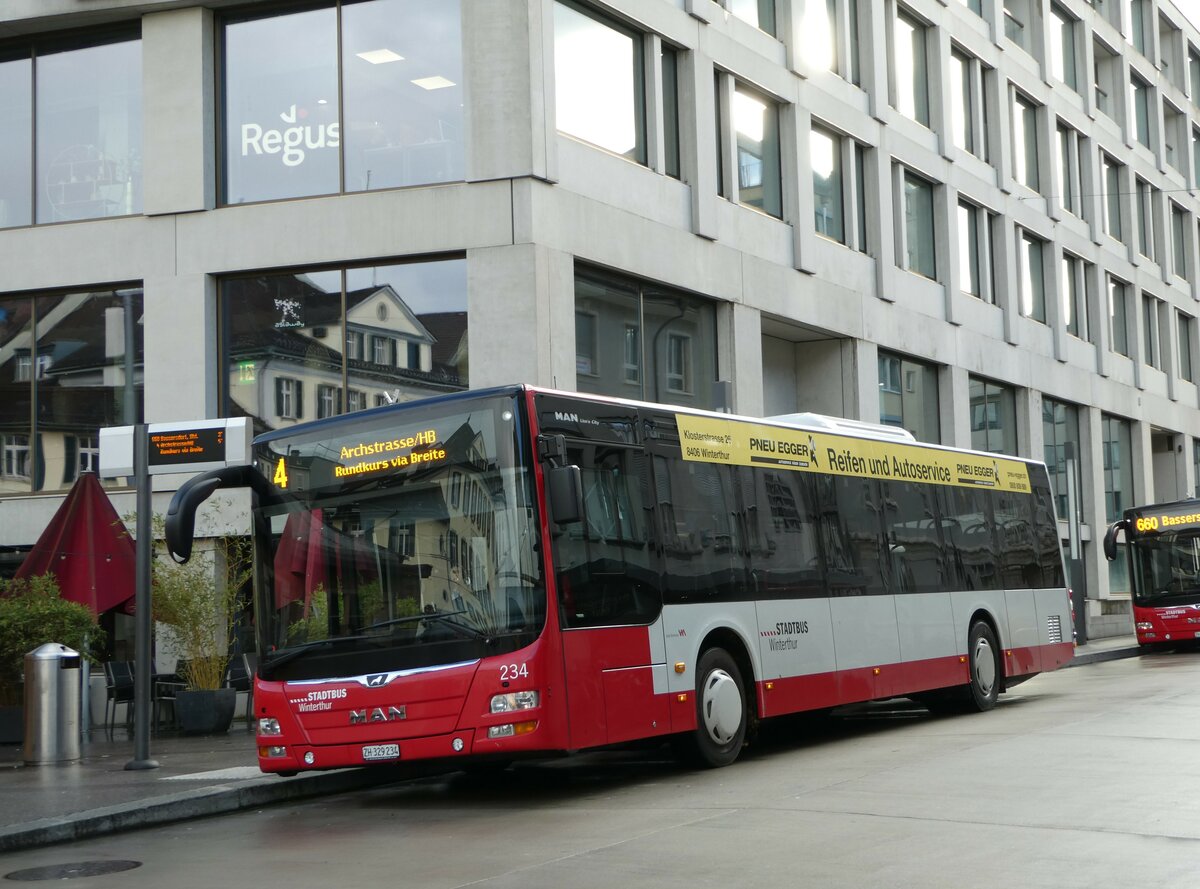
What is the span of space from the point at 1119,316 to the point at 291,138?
31710 millimetres

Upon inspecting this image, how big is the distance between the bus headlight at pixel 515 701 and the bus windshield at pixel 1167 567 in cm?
2434

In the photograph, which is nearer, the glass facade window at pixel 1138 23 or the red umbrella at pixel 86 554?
the red umbrella at pixel 86 554

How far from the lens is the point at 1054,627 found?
20.6 m

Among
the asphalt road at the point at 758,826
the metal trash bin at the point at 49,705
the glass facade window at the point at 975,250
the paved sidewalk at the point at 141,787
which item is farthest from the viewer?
the glass facade window at the point at 975,250

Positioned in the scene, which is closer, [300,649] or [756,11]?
[300,649]

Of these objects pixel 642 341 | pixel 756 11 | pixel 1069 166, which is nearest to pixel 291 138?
pixel 642 341

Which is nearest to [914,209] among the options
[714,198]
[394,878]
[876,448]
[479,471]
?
[714,198]

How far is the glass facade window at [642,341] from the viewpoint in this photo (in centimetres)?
2238

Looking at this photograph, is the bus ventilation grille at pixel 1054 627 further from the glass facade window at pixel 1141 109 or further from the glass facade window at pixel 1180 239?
the glass facade window at pixel 1180 239

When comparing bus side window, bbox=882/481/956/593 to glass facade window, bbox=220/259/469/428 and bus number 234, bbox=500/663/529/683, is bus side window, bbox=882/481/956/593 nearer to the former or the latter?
bus number 234, bbox=500/663/529/683

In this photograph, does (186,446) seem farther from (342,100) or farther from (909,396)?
(909,396)

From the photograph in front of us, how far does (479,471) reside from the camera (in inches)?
448

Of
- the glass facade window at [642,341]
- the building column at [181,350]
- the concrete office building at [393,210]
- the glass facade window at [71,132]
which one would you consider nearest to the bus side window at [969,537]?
the concrete office building at [393,210]

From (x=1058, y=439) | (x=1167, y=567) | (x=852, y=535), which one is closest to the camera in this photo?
(x=852, y=535)
